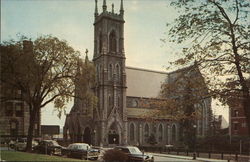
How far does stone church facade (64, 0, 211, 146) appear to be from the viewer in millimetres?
65500

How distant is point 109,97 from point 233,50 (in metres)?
51.8

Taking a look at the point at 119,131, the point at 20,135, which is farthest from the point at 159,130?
the point at 20,135

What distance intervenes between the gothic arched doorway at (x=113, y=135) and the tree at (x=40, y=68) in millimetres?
31665

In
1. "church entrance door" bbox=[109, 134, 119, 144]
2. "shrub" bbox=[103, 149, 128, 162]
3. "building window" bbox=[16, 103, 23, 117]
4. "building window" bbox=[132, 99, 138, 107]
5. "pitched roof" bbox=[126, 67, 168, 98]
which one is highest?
"pitched roof" bbox=[126, 67, 168, 98]

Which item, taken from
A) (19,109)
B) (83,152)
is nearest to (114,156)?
(83,152)

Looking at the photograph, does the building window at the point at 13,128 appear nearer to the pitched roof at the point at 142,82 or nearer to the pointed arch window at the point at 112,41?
the pointed arch window at the point at 112,41

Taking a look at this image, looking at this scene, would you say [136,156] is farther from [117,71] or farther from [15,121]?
[117,71]

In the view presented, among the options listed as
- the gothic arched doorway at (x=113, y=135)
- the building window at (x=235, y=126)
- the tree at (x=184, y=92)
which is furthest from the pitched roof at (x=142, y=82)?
the tree at (x=184, y=92)

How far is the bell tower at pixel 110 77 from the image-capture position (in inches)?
2557

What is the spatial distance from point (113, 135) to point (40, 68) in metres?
35.5

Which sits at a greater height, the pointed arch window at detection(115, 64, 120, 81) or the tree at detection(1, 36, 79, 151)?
the pointed arch window at detection(115, 64, 120, 81)

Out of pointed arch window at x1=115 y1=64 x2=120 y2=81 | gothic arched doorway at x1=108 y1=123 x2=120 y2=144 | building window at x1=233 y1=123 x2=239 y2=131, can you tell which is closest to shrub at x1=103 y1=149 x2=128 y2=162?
building window at x1=233 y1=123 x2=239 y2=131

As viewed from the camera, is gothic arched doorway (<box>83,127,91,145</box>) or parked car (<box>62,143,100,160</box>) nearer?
parked car (<box>62,143,100,160</box>)

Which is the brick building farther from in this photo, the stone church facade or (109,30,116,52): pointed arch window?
(109,30,116,52): pointed arch window
